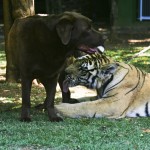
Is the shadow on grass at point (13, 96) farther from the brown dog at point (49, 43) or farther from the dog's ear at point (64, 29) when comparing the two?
the dog's ear at point (64, 29)

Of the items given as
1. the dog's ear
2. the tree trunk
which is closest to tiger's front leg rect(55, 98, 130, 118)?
the dog's ear

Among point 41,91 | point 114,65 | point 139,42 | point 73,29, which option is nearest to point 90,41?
point 73,29

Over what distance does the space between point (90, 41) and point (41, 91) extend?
3104 millimetres

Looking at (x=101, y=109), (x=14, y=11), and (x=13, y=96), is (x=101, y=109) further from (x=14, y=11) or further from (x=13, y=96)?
(x=14, y=11)

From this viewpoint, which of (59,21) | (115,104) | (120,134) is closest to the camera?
Result: (120,134)

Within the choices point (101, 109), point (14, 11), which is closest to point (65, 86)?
point (101, 109)

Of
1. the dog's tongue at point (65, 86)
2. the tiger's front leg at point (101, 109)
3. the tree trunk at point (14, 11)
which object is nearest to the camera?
the tiger's front leg at point (101, 109)

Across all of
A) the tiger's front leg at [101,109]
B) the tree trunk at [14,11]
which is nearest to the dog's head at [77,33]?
the tiger's front leg at [101,109]

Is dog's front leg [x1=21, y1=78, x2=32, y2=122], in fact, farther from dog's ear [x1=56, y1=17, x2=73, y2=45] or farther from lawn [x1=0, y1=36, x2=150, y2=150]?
dog's ear [x1=56, y1=17, x2=73, y2=45]

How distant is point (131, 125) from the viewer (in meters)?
6.23

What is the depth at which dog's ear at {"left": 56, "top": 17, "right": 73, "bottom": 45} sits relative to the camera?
239 inches

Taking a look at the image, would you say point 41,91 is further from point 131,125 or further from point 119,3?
point 119,3

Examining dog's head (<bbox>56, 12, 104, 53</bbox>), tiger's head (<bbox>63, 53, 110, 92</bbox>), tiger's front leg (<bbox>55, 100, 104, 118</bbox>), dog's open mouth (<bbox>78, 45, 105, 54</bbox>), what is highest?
dog's head (<bbox>56, 12, 104, 53</bbox>)

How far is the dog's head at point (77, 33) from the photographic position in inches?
241
